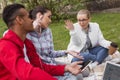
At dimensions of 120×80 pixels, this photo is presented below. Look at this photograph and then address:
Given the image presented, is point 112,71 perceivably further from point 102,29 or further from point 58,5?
point 58,5

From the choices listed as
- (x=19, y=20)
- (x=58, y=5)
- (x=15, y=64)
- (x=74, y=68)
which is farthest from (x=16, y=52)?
(x=58, y=5)

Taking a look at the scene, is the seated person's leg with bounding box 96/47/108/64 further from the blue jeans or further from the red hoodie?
the red hoodie

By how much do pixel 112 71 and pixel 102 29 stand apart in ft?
18.6

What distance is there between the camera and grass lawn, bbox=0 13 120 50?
25.1ft

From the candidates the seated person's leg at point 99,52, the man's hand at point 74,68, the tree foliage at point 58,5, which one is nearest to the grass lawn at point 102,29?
the tree foliage at point 58,5

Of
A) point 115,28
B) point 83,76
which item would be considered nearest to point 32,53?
point 83,76

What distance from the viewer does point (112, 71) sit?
9.36 ft

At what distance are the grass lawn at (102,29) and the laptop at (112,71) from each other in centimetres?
427

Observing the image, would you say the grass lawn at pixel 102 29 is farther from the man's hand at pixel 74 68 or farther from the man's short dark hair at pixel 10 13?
the man's short dark hair at pixel 10 13

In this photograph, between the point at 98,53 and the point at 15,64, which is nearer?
the point at 15,64

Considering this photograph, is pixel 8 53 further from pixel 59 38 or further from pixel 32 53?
pixel 59 38

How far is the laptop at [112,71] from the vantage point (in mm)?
2787

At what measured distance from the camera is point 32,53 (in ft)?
11.6

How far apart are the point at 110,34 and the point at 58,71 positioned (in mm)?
4538
